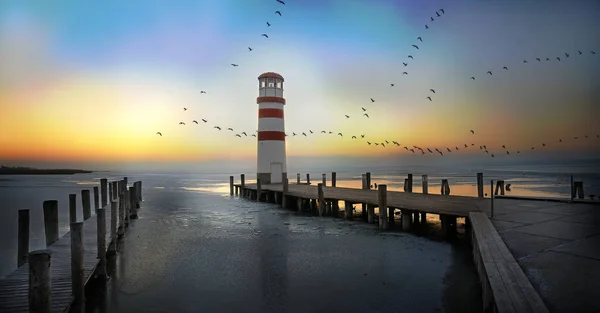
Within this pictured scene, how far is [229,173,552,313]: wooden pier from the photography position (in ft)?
13.8

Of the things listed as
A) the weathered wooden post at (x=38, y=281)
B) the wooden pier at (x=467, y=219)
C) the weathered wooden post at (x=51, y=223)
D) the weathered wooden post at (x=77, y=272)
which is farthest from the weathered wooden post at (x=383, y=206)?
the weathered wooden post at (x=38, y=281)

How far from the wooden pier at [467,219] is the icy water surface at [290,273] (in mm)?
996

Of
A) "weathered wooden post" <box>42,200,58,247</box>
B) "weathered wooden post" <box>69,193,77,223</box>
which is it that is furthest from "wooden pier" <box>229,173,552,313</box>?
"weathered wooden post" <box>69,193,77,223</box>

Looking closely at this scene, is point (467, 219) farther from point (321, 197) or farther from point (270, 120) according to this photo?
point (270, 120)

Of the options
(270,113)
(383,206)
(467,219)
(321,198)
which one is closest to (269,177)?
(270,113)

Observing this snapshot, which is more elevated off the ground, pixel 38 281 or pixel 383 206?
pixel 38 281

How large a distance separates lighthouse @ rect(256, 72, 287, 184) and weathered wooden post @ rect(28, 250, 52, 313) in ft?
70.5

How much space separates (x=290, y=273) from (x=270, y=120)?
17.4 metres

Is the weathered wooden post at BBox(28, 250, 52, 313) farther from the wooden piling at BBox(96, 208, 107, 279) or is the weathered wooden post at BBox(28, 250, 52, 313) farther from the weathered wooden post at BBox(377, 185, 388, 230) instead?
the weathered wooden post at BBox(377, 185, 388, 230)

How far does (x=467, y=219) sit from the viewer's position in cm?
1332

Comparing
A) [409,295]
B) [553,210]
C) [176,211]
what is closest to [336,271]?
[409,295]

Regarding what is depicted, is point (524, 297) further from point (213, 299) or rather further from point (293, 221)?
point (293, 221)

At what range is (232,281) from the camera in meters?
9.23

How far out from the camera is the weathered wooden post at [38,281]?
4938mm
